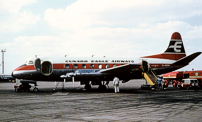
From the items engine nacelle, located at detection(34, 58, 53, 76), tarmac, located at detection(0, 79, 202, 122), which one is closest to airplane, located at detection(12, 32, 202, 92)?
engine nacelle, located at detection(34, 58, 53, 76)

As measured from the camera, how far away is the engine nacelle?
960 inches

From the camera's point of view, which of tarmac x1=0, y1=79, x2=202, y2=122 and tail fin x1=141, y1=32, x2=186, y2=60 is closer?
tarmac x1=0, y1=79, x2=202, y2=122

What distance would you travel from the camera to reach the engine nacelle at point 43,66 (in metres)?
24.4

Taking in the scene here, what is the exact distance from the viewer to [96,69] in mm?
25656

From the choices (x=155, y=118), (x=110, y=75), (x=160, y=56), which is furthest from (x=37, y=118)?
(x=160, y=56)

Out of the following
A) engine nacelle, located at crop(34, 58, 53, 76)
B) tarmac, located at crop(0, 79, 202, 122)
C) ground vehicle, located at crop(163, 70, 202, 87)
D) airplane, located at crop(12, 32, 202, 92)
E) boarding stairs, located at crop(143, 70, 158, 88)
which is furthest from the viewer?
ground vehicle, located at crop(163, 70, 202, 87)

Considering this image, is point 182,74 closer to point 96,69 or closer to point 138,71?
point 138,71

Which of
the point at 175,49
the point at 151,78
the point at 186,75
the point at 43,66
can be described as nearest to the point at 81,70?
the point at 43,66

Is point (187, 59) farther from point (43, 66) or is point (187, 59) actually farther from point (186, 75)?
point (43, 66)

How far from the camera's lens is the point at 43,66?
84.4 ft

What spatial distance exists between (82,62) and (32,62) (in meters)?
5.91

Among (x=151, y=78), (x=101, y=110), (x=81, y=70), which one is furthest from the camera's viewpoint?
(x=151, y=78)

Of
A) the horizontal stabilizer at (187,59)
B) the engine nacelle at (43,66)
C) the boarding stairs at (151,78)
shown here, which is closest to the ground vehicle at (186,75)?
the horizontal stabilizer at (187,59)

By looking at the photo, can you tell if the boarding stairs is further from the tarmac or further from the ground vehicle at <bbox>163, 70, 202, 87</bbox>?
the tarmac
